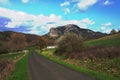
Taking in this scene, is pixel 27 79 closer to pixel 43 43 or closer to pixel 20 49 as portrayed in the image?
pixel 43 43

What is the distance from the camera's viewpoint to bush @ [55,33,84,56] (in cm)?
5109

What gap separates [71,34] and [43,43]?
76.0 m

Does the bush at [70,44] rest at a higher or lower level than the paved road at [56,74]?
higher

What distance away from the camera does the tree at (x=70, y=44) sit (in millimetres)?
51131

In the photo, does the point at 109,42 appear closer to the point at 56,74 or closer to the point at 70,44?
the point at 70,44

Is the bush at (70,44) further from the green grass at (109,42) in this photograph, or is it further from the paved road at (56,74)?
the paved road at (56,74)

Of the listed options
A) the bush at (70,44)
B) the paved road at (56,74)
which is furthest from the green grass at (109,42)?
the paved road at (56,74)

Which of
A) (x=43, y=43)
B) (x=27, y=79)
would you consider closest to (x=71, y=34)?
(x=27, y=79)

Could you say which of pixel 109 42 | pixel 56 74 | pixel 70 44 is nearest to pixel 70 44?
pixel 70 44

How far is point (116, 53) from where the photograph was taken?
28531 mm

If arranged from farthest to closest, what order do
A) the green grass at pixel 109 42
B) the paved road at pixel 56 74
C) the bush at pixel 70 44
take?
the green grass at pixel 109 42 → the bush at pixel 70 44 → the paved road at pixel 56 74

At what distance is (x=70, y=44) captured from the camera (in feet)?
176

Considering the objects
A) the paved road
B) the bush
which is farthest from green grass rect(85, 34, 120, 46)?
the paved road

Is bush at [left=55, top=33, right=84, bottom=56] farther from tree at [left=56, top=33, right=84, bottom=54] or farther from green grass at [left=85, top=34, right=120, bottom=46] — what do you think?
green grass at [left=85, top=34, right=120, bottom=46]
